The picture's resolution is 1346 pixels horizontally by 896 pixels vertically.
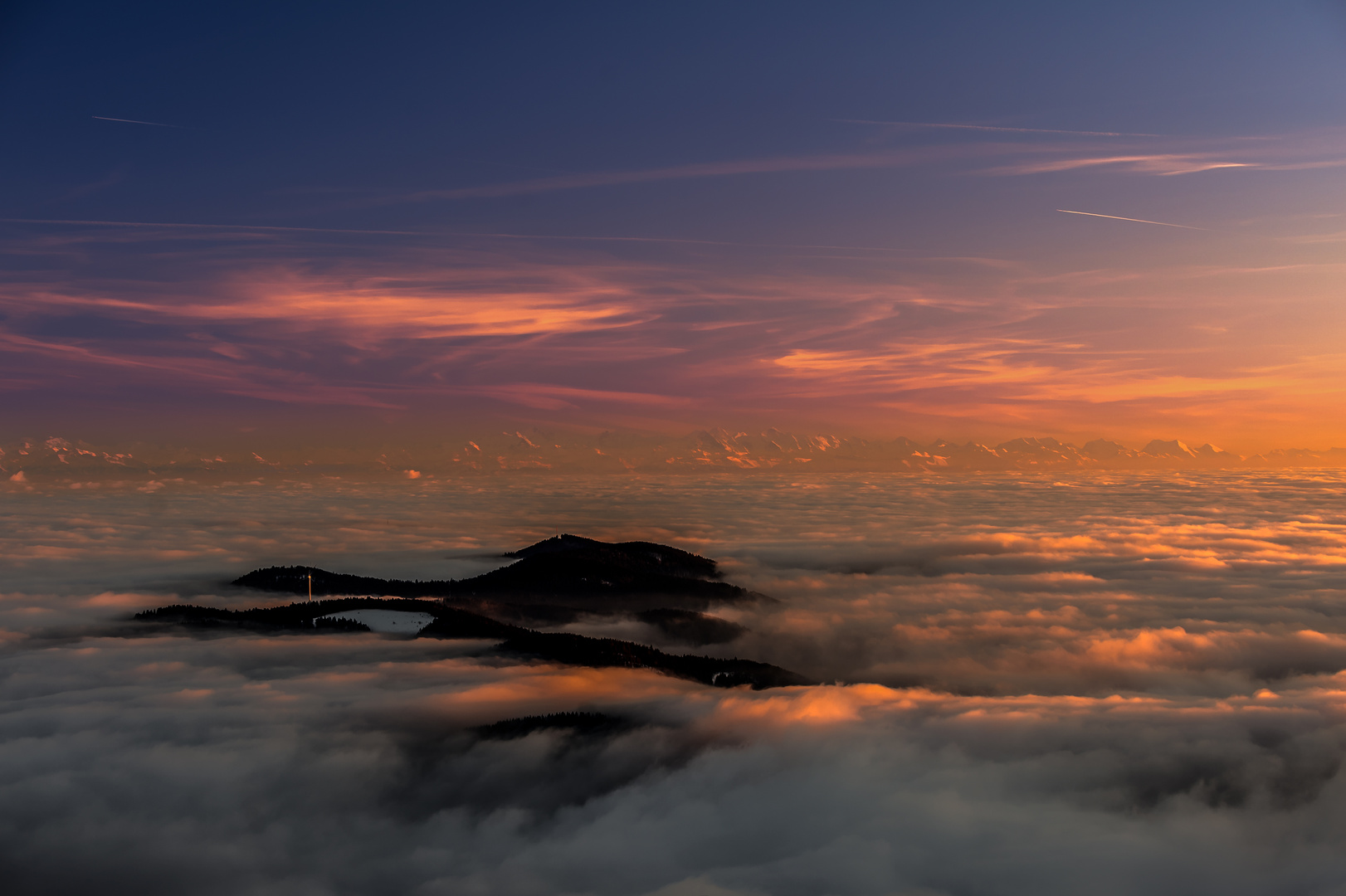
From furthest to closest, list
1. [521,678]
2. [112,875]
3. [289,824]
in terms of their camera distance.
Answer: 1. [521,678]
2. [289,824]
3. [112,875]

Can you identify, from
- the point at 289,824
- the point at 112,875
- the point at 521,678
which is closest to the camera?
the point at 112,875

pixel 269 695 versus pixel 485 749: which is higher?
pixel 269 695

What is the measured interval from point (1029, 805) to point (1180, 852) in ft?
112

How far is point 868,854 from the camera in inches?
4545

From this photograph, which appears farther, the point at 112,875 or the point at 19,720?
the point at 19,720

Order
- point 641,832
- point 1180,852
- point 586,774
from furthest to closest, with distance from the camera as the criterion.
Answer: point 586,774, point 1180,852, point 641,832

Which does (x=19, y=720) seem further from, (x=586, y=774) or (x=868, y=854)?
(x=868, y=854)

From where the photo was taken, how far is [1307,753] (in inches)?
5812

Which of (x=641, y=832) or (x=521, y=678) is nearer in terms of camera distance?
(x=641, y=832)

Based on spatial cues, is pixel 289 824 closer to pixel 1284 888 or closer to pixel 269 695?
pixel 269 695

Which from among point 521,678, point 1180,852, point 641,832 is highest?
point 521,678

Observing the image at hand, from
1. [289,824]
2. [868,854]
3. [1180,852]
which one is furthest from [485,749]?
[1180,852]

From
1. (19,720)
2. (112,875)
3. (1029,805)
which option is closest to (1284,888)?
(1029,805)

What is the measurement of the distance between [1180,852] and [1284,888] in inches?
675
